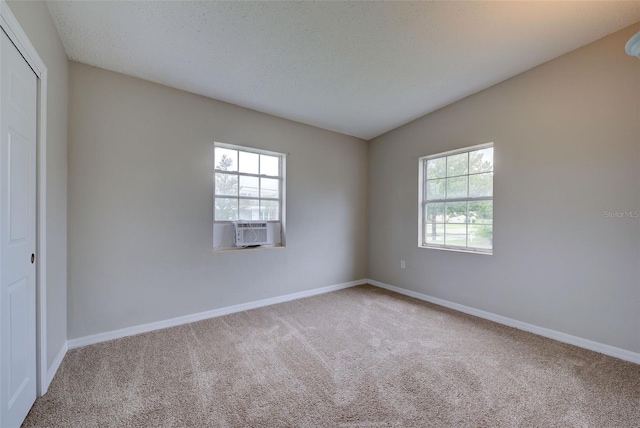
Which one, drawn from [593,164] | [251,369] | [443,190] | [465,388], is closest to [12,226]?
[251,369]

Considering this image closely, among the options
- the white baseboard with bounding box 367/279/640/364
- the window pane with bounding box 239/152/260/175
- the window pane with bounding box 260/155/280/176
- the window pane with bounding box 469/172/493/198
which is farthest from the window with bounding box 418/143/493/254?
the window pane with bounding box 239/152/260/175

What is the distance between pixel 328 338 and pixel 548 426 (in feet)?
5.28

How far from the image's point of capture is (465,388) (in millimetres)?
1819

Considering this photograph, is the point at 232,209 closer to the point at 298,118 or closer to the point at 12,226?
the point at 298,118

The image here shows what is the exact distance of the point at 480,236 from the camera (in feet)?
10.6

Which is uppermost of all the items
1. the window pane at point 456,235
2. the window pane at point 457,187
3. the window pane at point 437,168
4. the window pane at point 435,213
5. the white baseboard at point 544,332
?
the window pane at point 437,168

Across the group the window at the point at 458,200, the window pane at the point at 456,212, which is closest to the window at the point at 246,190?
the window at the point at 458,200

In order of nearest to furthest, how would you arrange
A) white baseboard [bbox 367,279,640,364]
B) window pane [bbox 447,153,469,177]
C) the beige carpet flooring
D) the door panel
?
the door panel
the beige carpet flooring
white baseboard [bbox 367,279,640,364]
window pane [bbox 447,153,469,177]

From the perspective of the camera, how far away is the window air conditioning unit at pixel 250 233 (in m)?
3.31

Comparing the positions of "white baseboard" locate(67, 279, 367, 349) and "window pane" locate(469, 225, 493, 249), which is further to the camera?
"window pane" locate(469, 225, 493, 249)

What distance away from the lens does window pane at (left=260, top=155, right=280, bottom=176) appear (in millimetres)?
3605

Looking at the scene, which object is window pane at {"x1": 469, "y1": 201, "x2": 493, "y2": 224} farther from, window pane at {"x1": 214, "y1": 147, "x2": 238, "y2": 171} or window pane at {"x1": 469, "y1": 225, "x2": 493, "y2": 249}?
window pane at {"x1": 214, "y1": 147, "x2": 238, "y2": 171}

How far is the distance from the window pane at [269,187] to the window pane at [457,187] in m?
2.32

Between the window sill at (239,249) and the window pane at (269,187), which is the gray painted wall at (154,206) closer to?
the window sill at (239,249)
